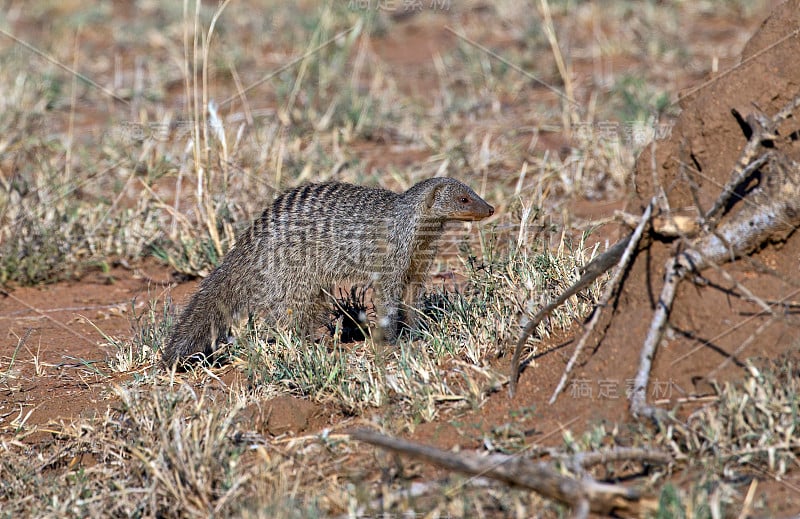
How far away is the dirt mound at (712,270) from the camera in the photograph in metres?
2.52

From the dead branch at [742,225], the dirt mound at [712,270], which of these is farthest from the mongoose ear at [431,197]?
the dead branch at [742,225]

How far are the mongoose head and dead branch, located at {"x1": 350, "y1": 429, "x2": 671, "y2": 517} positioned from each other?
1745 millimetres

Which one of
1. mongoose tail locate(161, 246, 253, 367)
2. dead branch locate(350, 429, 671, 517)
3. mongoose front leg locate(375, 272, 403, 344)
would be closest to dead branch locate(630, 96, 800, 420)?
dead branch locate(350, 429, 671, 517)

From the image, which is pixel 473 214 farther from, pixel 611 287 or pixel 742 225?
pixel 742 225

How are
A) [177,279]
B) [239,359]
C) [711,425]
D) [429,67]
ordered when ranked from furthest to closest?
1. [429,67]
2. [177,279]
3. [239,359]
4. [711,425]

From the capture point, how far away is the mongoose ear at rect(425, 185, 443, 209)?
372cm

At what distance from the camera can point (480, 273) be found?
11.2 ft

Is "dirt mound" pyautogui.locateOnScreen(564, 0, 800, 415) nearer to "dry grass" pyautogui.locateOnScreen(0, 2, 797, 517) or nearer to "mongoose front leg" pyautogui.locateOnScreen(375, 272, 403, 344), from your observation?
"dry grass" pyautogui.locateOnScreen(0, 2, 797, 517)

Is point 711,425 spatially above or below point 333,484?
above

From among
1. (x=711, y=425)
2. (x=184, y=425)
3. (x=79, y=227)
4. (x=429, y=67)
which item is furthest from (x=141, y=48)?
(x=711, y=425)

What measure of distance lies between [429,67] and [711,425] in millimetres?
5047

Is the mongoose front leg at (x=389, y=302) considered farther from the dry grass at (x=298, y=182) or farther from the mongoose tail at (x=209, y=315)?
the mongoose tail at (x=209, y=315)

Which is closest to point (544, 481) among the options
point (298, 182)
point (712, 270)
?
point (712, 270)

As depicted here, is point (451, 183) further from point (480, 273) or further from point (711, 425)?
point (711, 425)
